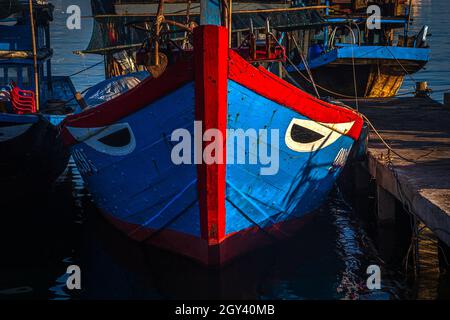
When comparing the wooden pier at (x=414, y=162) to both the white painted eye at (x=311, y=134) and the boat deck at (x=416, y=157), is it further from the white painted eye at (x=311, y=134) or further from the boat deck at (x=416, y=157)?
the white painted eye at (x=311, y=134)

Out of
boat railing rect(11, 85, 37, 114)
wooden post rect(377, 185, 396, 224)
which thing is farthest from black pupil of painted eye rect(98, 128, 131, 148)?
wooden post rect(377, 185, 396, 224)

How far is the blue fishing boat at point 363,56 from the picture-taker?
Answer: 22.9 meters

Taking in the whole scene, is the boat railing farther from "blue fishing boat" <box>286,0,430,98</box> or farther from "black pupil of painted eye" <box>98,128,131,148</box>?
"blue fishing boat" <box>286,0,430,98</box>

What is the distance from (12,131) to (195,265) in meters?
5.86

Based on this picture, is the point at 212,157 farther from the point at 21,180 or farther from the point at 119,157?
the point at 21,180

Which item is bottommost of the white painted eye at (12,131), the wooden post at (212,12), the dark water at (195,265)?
the dark water at (195,265)

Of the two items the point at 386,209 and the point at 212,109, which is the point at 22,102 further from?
the point at 386,209

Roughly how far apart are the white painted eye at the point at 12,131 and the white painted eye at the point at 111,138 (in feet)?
10.6

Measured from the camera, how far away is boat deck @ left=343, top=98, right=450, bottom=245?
9562 mm

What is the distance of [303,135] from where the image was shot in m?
10.9

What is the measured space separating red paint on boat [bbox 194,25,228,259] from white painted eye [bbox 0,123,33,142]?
5.94m

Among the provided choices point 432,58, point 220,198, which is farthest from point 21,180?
point 432,58

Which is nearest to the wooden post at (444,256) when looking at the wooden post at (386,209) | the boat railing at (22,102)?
the wooden post at (386,209)

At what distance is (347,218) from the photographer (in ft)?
46.6
